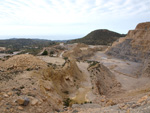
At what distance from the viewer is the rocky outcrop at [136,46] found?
3132 cm

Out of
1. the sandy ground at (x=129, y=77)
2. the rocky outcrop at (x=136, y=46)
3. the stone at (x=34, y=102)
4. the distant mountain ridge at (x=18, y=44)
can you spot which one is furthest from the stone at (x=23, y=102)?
the distant mountain ridge at (x=18, y=44)

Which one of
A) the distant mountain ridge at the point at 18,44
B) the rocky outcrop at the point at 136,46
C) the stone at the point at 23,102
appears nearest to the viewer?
the stone at the point at 23,102

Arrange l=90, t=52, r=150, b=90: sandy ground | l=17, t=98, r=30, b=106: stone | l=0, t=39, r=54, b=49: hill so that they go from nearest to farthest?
l=17, t=98, r=30, b=106: stone
l=90, t=52, r=150, b=90: sandy ground
l=0, t=39, r=54, b=49: hill

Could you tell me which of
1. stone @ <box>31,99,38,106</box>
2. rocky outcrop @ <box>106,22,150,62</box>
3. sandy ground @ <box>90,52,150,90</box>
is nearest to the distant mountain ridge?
rocky outcrop @ <box>106,22,150,62</box>

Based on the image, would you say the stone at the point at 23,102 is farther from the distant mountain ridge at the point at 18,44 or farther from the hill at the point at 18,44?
the hill at the point at 18,44

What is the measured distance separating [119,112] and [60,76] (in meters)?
8.41

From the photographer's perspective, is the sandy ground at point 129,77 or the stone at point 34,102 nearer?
the stone at point 34,102

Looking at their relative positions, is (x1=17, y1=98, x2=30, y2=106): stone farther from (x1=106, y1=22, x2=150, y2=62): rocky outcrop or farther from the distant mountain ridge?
the distant mountain ridge

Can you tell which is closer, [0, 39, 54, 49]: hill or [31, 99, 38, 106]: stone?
[31, 99, 38, 106]: stone

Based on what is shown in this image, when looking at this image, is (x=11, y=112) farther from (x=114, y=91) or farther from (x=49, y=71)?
(x=114, y=91)

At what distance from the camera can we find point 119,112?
516 centimetres

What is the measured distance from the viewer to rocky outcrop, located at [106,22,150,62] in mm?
31320

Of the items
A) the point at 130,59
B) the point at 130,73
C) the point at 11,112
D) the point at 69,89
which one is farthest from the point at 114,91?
the point at 130,59

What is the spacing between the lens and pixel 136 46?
33.7 metres
